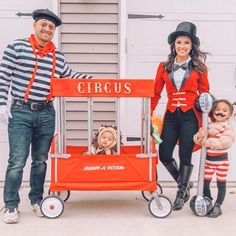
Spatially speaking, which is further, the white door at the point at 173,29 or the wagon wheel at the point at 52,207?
the white door at the point at 173,29

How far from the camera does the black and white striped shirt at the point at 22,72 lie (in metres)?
3.88

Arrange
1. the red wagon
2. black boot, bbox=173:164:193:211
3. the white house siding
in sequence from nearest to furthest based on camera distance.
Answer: the red wagon < black boot, bbox=173:164:193:211 < the white house siding

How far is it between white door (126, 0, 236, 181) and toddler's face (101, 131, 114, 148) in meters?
1.09

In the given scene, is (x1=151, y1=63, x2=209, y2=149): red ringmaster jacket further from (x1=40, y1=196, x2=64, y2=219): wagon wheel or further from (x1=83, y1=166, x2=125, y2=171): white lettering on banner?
(x1=40, y1=196, x2=64, y2=219): wagon wheel

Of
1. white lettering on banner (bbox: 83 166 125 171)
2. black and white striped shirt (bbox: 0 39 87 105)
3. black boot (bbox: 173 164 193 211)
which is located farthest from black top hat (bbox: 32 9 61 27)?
black boot (bbox: 173 164 193 211)

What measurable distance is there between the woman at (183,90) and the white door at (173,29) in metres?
0.75

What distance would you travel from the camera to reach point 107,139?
13.4 feet

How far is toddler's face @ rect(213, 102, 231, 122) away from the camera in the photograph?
400 cm

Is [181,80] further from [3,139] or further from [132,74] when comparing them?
[3,139]

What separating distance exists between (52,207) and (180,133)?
46.5 inches

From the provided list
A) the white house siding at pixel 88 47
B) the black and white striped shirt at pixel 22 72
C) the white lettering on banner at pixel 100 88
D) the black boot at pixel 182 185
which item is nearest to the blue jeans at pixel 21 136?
the black and white striped shirt at pixel 22 72

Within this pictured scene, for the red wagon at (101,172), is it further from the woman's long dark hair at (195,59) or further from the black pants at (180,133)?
the woman's long dark hair at (195,59)

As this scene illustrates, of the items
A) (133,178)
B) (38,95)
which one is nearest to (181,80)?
(133,178)

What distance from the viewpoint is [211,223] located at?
3.98 metres
